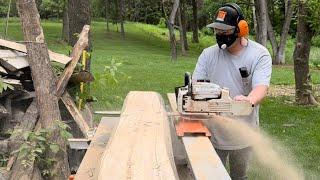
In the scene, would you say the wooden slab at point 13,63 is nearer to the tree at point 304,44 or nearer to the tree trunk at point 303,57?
the tree at point 304,44

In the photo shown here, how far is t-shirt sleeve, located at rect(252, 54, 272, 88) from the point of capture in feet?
14.9

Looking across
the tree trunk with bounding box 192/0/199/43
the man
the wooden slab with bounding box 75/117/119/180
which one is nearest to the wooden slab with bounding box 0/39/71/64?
the wooden slab with bounding box 75/117/119/180

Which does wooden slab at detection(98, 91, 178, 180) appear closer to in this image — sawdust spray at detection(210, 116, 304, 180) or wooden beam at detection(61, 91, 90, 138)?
sawdust spray at detection(210, 116, 304, 180)

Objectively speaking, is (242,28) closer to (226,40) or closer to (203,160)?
(226,40)

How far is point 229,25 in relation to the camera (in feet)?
15.1

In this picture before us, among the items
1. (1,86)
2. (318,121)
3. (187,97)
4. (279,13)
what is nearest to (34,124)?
(1,86)

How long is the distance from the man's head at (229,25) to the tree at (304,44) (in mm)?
8107

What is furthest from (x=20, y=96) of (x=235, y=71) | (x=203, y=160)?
(x=203, y=160)

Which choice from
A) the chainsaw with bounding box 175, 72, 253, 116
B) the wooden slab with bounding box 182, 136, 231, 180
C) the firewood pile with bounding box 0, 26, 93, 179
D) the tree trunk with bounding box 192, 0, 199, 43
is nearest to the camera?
the wooden slab with bounding box 182, 136, 231, 180

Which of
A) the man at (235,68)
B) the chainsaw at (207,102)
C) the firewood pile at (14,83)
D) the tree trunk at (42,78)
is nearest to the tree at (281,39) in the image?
the firewood pile at (14,83)

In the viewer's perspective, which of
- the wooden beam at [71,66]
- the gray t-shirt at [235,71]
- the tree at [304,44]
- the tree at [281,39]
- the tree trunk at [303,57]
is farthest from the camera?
the tree at [281,39]

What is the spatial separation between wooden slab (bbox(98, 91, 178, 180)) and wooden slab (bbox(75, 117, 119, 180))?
14 centimetres

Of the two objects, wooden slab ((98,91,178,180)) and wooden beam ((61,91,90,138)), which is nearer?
wooden slab ((98,91,178,180))

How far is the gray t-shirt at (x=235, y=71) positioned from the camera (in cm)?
464
